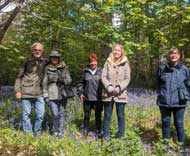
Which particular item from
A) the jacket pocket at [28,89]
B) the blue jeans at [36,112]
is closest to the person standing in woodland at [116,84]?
the blue jeans at [36,112]

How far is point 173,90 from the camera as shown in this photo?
7.60 m

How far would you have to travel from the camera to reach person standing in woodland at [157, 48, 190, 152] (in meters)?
7.57

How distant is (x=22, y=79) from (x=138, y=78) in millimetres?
15307

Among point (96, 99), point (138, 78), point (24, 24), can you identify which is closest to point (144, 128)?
point (96, 99)

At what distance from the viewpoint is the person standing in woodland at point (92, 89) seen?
859cm

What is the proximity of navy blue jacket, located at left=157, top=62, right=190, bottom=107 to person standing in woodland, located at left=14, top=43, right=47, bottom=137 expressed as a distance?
2315mm

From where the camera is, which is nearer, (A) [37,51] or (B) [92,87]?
(A) [37,51]

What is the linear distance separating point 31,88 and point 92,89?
4.02 ft

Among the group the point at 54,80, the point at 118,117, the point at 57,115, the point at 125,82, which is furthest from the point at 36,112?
the point at 125,82

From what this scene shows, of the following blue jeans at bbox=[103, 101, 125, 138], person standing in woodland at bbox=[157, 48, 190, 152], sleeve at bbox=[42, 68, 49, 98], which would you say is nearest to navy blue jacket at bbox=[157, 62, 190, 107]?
person standing in woodland at bbox=[157, 48, 190, 152]

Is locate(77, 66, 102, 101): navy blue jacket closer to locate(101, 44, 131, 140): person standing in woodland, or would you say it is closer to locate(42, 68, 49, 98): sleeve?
locate(101, 44, 131, 140): person standing in woodland

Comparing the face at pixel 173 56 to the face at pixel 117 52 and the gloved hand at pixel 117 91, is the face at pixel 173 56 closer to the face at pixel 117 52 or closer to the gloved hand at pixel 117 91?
the face at pixel 117 52

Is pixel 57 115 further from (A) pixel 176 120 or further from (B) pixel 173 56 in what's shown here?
(B) pixel 173 56

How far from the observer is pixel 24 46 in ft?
50.4
